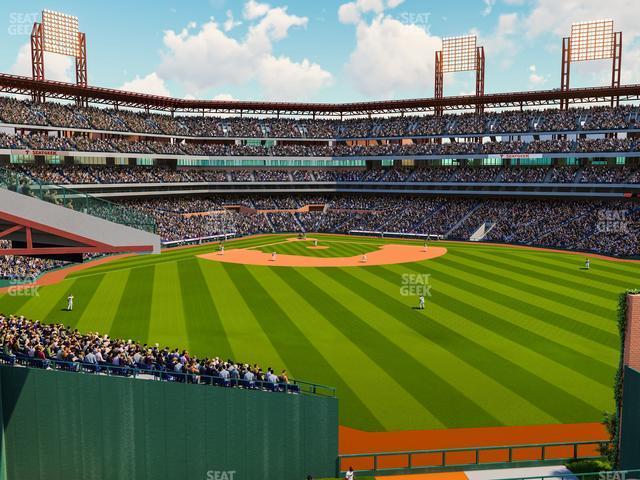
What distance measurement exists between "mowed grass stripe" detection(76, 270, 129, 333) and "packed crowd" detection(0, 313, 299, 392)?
8309mm

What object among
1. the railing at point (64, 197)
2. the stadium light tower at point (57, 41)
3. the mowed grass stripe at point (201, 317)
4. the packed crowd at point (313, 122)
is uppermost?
the stadium light tower at point (57, 41)

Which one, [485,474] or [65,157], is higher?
[65,157]

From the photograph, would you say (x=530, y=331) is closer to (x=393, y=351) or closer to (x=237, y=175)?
(x=393, y=351)

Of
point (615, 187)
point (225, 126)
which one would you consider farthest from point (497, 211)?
point (225, 126)

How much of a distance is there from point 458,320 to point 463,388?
10.1m

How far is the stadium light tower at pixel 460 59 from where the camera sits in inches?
3383

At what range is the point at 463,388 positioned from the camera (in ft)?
72.0

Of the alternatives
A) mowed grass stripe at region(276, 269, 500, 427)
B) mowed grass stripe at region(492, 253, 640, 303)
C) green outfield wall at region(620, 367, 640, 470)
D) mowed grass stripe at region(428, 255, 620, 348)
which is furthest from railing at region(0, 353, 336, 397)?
mowed grass stripe at region(492, 253, 640, 303)

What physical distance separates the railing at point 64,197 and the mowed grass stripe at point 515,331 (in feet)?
64.9

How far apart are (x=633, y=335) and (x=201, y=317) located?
2359 centimetres

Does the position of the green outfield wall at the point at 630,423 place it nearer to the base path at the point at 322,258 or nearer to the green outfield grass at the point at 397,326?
the green outfield grass at the point at 397,326

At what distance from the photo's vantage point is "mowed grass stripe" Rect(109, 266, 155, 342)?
2905cm


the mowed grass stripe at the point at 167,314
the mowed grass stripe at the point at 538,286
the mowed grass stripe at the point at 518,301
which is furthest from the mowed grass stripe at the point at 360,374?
the mowed grass stripe at the point at 538,286

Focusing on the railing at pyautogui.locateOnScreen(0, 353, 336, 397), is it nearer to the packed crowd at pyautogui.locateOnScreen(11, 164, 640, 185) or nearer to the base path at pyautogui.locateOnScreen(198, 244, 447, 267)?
the base path at pyautogui.locateOnScreen(198, 244, 447, 267)
